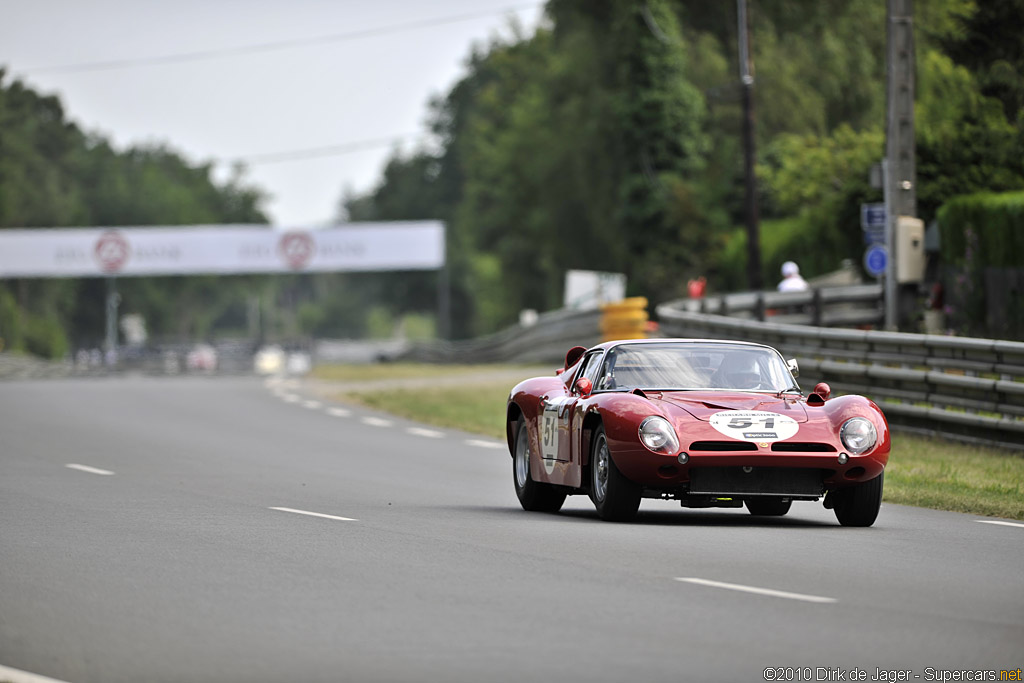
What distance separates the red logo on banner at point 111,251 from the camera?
70.4 meters

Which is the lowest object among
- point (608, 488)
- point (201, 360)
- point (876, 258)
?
point (201, 360)

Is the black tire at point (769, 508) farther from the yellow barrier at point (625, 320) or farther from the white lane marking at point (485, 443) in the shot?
the yellow barrier at point (625, 320)

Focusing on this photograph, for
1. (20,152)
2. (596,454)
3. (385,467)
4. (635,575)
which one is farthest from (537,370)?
(20,152)

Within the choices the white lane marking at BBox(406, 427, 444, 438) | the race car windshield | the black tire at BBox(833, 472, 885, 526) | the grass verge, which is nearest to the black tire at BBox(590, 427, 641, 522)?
the race car windshield

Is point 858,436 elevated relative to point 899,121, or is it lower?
lower

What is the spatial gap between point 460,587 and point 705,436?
2.99 m

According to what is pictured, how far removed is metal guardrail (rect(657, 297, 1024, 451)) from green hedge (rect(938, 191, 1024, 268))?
4.53 metres

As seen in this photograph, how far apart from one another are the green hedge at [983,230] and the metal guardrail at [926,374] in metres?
4.53

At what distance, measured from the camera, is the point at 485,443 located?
2130 centimetres

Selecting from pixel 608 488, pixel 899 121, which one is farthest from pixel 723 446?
pixel 899 121

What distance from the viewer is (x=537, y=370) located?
37906mm

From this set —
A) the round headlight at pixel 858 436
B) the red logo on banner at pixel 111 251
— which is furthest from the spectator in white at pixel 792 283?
the red logo on banner at pixel 111 251

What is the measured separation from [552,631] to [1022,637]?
182cm

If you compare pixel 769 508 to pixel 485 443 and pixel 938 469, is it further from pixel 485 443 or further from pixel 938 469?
pixel 485 443
